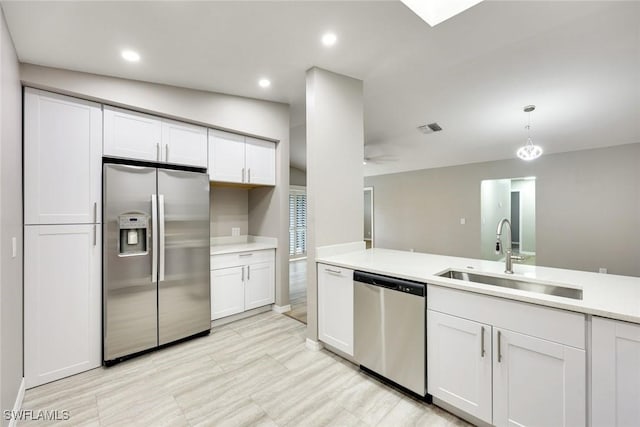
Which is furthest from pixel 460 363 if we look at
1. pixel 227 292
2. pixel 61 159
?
pixel 61 159

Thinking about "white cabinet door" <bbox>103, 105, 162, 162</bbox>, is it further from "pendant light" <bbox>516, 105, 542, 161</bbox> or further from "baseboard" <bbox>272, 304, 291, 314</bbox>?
"pendant light" <bbox>516, 105, 542, 161</bbox>

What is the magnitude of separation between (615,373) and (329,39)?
262 centimetres

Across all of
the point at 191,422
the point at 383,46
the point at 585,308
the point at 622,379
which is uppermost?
the point at 383,46

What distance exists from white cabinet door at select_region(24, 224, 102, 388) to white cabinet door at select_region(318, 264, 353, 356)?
1901 mm

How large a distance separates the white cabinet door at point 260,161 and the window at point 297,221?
383cm

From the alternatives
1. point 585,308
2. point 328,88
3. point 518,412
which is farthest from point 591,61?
point 518,412

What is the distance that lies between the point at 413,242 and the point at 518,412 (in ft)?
19.3

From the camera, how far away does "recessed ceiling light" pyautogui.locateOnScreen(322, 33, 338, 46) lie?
208 centimetres

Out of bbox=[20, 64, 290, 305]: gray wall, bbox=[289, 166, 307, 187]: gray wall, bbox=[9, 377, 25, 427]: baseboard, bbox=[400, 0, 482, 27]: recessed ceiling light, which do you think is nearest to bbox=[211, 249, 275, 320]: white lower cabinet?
bbox=[20, 64, 290, 305]: gray wall

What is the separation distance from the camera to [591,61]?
264 cm

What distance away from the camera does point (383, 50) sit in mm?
2318

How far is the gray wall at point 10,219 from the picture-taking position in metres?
1.49

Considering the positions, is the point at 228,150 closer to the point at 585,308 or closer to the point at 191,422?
the point at 191,422

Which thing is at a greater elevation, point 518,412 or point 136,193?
point 136,193
